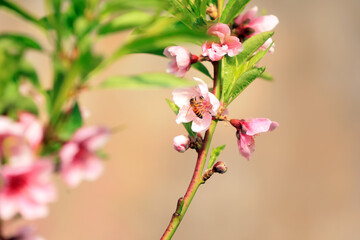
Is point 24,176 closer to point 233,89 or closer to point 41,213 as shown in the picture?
point 41,213

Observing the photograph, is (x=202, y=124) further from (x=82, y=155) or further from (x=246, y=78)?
(x=82, y=155)

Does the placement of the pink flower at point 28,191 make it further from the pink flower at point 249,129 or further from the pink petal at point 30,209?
the pink flower at point 249,129

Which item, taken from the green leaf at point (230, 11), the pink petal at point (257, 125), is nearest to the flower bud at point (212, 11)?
the green leaf at point (230, 11)

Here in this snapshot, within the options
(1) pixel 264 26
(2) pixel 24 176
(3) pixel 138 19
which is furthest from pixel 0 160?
(1) pixel 264 26

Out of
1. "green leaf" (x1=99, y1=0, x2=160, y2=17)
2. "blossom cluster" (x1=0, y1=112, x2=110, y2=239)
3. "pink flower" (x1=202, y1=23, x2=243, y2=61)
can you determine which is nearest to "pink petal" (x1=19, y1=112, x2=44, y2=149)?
"blossom cluster" (x1=0, y1=112, x2=110, y2=239)

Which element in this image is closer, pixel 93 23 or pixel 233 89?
pixel 93 23

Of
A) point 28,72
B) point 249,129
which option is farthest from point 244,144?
point 28,72
